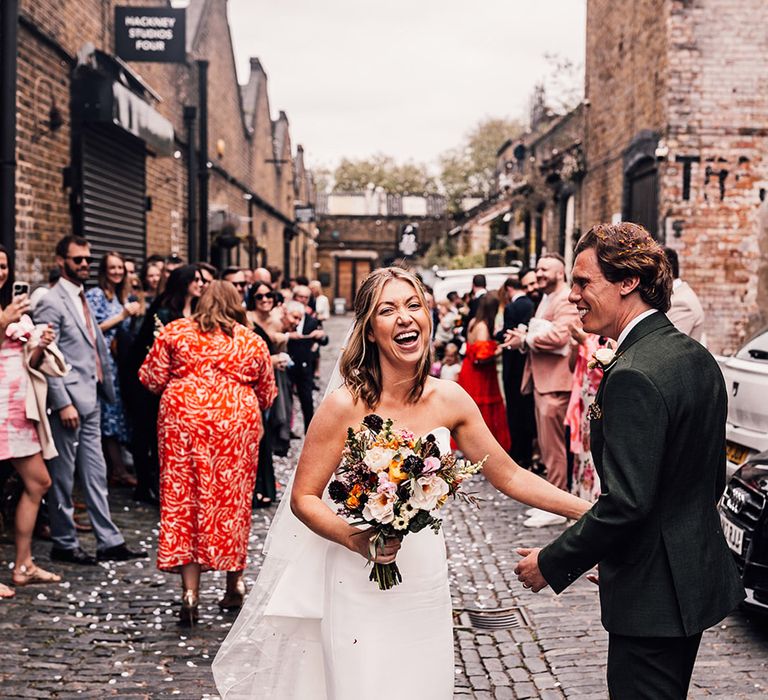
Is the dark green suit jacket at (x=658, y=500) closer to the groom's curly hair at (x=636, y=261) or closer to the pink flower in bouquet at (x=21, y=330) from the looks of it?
the groom's curly hair at (x=636, y=261)

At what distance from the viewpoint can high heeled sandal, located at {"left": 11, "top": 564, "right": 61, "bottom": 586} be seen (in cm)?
673

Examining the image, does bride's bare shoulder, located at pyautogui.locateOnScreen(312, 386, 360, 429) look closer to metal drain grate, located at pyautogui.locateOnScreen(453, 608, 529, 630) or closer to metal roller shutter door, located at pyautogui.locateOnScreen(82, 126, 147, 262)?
metal drain grate, located at pyautogui.locateOnScreen(453, 608, 529, 630)

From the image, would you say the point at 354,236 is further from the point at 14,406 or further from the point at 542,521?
the point at 14,406

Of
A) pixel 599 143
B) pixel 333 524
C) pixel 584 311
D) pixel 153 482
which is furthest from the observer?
pixel 599 143

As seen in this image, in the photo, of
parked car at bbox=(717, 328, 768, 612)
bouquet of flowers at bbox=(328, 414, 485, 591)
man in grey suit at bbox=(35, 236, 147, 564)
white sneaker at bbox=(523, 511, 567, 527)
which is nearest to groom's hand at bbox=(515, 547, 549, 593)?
bouquet of flowers at bbox=(328, 414, 485, 591)

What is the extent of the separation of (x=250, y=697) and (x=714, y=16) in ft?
41.4

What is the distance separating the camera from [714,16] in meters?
13.9

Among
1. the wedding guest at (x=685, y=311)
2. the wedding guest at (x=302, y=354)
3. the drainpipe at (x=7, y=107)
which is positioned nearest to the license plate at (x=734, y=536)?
the wedding guest at (x=685, y=311)

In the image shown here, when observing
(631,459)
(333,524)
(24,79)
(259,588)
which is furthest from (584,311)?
(24,79)

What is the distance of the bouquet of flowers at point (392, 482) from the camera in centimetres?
298

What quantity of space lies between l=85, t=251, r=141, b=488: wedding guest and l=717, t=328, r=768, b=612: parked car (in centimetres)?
477

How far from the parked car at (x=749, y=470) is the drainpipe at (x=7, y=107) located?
19.5ft

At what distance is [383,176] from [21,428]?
75.4m

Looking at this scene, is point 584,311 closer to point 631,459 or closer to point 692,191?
point 631,459
